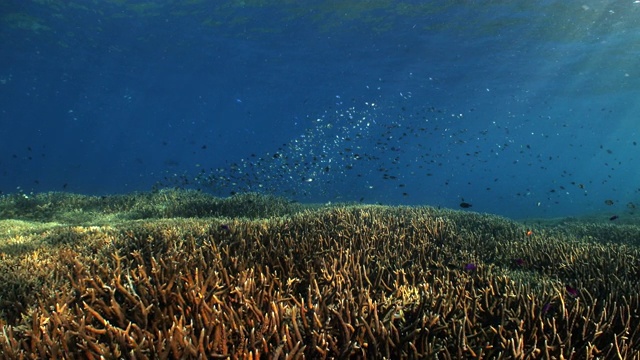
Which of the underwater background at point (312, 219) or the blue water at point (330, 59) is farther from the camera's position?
the blue water at point (330, 59)

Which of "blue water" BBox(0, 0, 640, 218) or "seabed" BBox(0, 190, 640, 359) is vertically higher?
"blue water" BBox(0, 0, 640, 218)

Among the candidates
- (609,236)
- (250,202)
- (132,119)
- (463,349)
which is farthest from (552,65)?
(132,119)

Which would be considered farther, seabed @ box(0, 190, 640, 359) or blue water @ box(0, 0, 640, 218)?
blue water @ box(0, 0, 640, 218)

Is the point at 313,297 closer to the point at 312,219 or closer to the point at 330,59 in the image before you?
the point at 312,219

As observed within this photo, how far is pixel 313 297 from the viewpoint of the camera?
3920mm

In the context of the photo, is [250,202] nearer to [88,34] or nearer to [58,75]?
Result: [88,34]

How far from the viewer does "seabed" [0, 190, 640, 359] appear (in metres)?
2.75

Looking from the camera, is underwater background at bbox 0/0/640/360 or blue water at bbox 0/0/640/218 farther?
blue water at bbox 0/0/640/218

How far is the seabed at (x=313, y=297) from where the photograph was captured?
275 cm

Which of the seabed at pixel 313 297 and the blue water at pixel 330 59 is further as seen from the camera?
the blue water at pixel 330 59

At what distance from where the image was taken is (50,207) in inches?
534

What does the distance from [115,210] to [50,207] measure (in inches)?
98.2

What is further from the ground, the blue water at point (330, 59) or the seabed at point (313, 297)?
the blue water at point (330, 59)

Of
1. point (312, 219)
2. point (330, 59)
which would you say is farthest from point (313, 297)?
point (330, 59)
